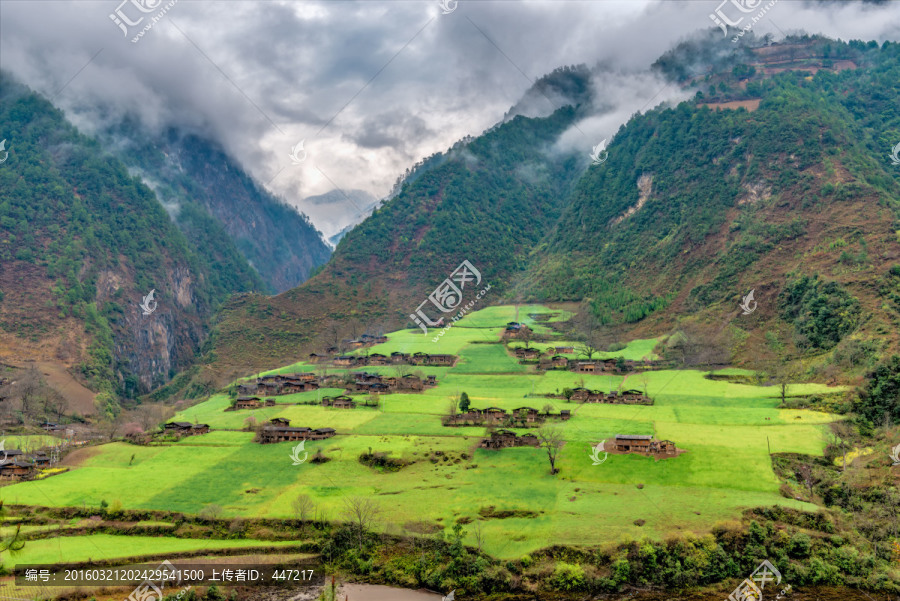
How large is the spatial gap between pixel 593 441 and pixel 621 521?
13535 millimetres

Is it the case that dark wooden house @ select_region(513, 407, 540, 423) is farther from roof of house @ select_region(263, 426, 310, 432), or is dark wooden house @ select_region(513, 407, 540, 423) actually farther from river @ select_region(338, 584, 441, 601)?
river @ select_region(338, 584, 441, 601)

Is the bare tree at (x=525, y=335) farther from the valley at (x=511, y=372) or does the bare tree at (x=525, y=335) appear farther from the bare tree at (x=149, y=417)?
the bare tree at (x=149, y=417)

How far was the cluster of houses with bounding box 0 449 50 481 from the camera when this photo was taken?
58.0 m

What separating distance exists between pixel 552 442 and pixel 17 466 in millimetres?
45443

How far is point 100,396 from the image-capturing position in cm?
10088

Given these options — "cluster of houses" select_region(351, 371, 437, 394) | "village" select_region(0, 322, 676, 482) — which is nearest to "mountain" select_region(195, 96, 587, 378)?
"village" select_region(0, 322, 676, 482)

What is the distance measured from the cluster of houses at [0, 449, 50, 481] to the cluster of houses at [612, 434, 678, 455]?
49.7m

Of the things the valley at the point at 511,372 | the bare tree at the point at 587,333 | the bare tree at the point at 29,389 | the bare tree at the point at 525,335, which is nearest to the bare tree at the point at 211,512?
the valley at the point at 511,372

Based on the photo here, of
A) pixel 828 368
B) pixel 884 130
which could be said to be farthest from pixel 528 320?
pixel 884 130

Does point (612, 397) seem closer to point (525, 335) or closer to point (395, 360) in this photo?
point (525, 335)

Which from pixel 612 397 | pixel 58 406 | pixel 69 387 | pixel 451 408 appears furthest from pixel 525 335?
pixel 69 387

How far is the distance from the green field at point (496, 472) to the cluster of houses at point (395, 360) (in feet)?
66.2

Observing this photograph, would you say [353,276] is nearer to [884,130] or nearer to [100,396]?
[100,396]

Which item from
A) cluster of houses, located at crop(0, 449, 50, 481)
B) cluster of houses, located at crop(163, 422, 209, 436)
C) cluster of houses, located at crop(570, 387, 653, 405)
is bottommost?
cluster of houses, located at crop(0, 449, 50, 481)
